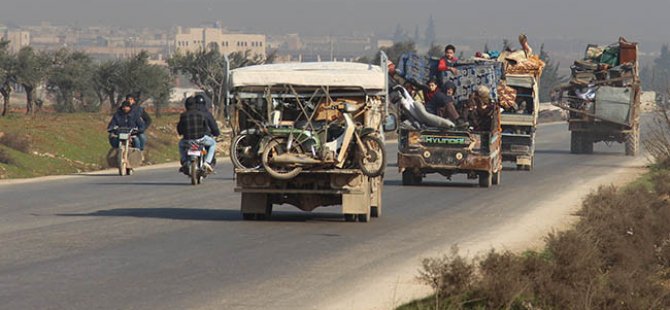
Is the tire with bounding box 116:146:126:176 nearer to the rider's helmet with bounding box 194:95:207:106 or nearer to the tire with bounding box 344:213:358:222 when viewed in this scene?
the rider's helmet with bounding box 194:95:207:106

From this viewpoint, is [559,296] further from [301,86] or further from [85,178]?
[85,178]

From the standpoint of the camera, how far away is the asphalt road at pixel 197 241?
42.5 feet

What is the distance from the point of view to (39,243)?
55.2ft

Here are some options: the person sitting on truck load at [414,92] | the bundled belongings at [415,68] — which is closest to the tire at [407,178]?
the person sitting on truck load at [414,92]

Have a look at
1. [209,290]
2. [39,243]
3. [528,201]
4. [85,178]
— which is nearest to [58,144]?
[85,178]

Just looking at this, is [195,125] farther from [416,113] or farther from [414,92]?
[414,92]

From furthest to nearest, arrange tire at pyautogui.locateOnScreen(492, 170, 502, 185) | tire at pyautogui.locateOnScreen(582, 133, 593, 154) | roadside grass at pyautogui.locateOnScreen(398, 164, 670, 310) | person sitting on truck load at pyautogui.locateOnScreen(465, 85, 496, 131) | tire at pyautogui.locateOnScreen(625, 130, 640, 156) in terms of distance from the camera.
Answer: tire at pyautogui.locateOnScreen(582, 133, 593, 154) → tire at pyautogui.locateOnScreen(625, 130, 640, 156) → tire at pyautogui.locateOnScreen(492, 170, 502, 185) → person sitting on truck load at pyautogui.locateOnScreen(465, 85, 496, 131) → roadside grass at pyautogui.locateOnScreen(398, 164, 670, 310)

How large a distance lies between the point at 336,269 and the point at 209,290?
2280 mm

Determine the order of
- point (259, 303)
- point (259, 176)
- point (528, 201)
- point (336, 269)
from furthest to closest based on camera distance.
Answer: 1. point (528, 201)
2. point (259, 176)
3. point (336, 269)
4. point (259, 303)

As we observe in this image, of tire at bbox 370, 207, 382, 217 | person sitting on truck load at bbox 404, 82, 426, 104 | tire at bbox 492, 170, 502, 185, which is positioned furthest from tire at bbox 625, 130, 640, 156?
tire at bbox 370, 207, 382, 217

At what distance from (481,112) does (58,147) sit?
1724 centimetres

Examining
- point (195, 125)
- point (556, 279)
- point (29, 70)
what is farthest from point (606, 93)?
point (29, 70)

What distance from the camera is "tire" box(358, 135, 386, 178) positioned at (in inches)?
782

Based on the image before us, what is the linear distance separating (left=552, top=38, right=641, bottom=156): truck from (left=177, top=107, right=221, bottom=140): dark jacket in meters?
22.4
